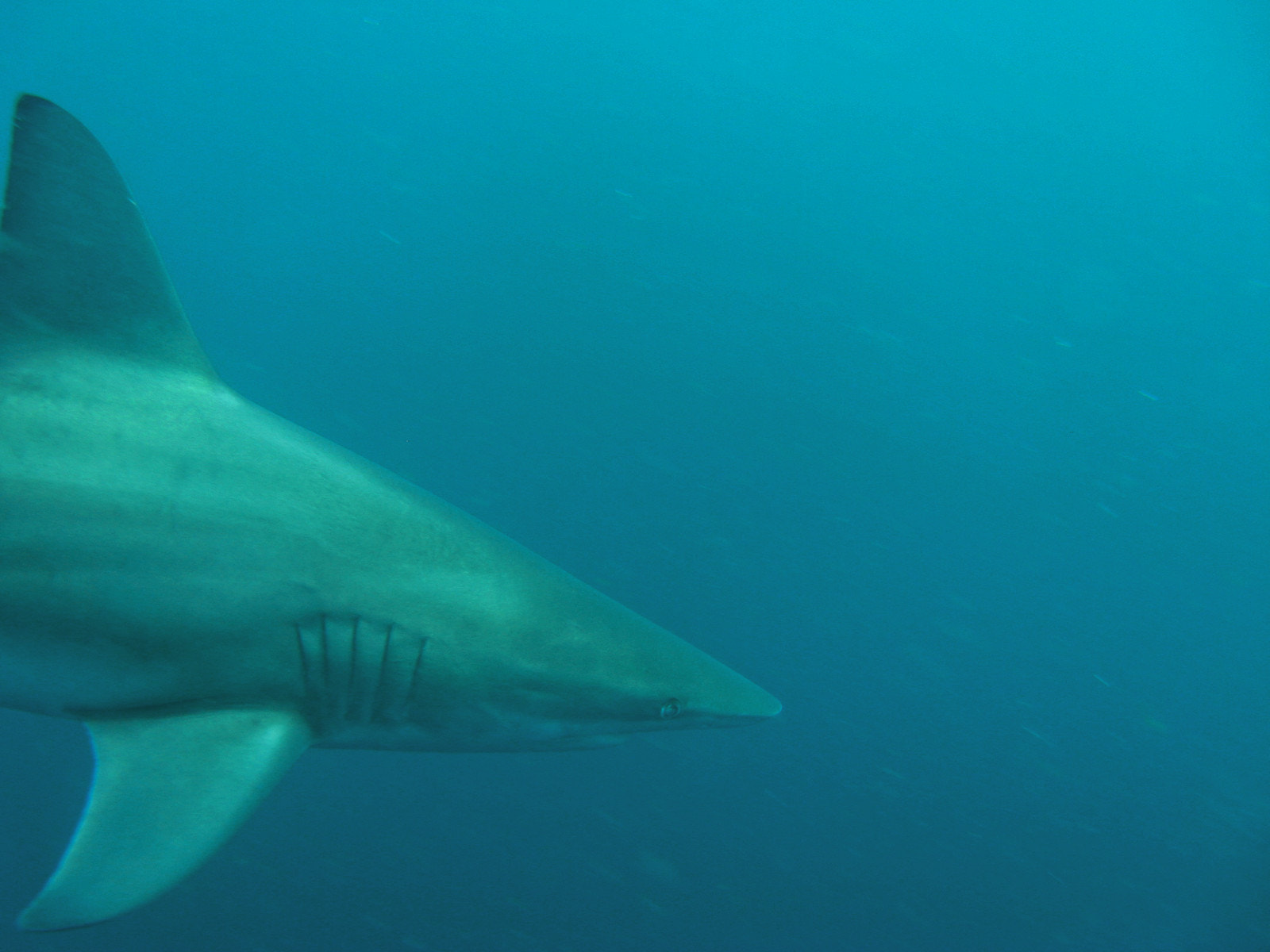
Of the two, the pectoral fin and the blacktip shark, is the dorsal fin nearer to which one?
the blacktip shark

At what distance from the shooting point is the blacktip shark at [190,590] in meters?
1.65

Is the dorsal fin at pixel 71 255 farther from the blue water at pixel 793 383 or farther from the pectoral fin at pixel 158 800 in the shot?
the blue water at pixel 793 383

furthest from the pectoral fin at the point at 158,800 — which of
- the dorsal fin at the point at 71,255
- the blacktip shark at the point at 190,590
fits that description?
the dorsal fin at the point at 71,255

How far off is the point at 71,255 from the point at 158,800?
1.23 meters

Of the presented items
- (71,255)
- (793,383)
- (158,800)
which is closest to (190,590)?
(158,800)

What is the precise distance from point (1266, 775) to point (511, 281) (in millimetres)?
14200

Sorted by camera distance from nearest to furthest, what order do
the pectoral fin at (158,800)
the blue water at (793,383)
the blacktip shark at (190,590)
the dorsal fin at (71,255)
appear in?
the pectoral fin at (158,800) → the blacktip shark at (190,590) → the dorsal fin at (71,255) → the blue water at (793,383)

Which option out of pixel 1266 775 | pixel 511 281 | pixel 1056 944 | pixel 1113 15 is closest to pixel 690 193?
pixel 511 281

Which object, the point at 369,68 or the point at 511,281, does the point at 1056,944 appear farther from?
the point at 369,68

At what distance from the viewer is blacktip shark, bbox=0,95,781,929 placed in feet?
5.42

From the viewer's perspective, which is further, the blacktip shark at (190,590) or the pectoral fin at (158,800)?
the blacktip shark at (190,590)

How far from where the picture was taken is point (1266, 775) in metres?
13.0

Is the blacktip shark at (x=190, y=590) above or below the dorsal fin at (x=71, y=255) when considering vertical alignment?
below

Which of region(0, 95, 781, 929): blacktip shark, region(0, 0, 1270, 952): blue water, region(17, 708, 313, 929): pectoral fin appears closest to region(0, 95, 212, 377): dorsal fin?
region(0, 95, 781, 929): blacktip shark
